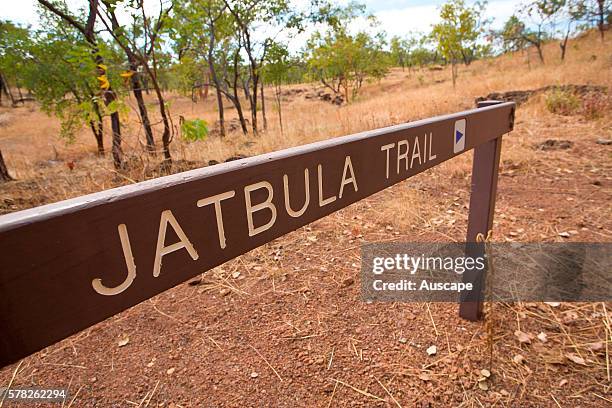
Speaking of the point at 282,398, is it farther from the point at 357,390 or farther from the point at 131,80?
the point at 131,80

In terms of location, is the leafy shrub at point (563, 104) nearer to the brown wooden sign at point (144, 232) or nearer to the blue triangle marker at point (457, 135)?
the blue triangle marker at point (457, 135)

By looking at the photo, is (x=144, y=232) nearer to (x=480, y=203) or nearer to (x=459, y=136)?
(x=459, y=136)

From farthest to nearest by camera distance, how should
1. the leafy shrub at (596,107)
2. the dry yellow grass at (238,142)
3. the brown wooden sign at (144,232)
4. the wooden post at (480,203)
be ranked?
the leafy shrub at (596,107) → the dry yellow grass at (238,142) → the wooden post at (480,203) → the brown wooden sign at (144,232)

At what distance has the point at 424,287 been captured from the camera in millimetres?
2477

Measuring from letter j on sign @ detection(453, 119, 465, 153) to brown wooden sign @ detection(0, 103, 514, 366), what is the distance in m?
0.58

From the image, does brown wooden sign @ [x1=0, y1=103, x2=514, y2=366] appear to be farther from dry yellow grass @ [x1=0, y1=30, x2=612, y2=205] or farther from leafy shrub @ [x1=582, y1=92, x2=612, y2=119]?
leafy shrub @ [x1=582, y1=92, x2=612, y2=119]

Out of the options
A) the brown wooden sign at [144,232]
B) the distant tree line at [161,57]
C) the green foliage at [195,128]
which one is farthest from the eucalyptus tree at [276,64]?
the brown wooden sign at [144,232]

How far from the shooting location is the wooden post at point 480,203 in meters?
1.83

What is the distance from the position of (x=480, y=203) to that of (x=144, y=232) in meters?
1.86

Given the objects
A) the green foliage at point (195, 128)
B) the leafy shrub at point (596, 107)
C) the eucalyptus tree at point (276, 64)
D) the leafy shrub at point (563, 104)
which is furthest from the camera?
the eucalyptus tree at point (276, 64)

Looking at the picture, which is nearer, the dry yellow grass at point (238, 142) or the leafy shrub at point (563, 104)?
the dry yellow grass at point (238, 142)

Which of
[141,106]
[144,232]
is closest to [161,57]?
[141,106]

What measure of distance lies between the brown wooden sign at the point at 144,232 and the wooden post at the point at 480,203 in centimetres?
119

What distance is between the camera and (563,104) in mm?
7488
